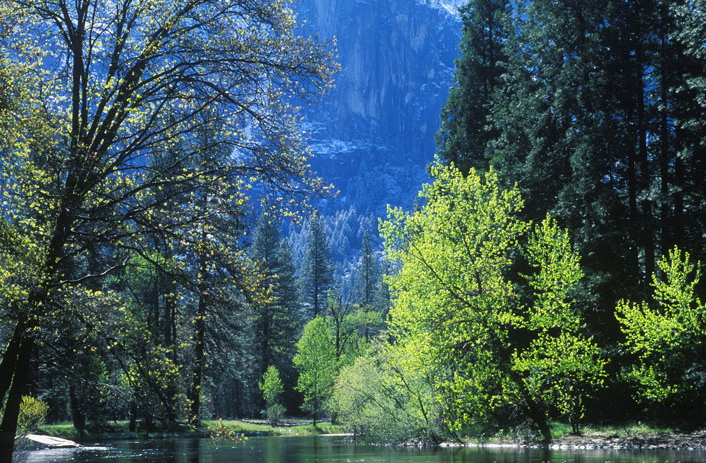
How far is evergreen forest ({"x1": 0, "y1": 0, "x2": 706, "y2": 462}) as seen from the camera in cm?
851

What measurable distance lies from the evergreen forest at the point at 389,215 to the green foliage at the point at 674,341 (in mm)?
108

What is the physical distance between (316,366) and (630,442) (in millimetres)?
35554

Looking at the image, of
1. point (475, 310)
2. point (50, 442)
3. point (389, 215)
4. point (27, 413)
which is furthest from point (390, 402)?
point (50, 442)

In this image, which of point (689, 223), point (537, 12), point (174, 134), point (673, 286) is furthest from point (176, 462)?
point (537, 12)

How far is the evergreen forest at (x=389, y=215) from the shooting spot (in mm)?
8508

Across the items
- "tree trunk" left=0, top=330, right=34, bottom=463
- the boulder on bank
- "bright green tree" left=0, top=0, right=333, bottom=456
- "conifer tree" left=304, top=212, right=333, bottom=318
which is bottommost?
the boulder on bank

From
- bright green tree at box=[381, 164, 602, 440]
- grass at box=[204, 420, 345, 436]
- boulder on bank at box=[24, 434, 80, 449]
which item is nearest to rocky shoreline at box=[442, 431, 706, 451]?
bright green tree at box=[381, 164, 602, 440]

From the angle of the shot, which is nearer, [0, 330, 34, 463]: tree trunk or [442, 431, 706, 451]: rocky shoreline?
[0, 330, 34, 463]: tree trunk

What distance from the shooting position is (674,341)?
2033cm

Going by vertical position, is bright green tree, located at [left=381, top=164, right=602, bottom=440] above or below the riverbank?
Result: above

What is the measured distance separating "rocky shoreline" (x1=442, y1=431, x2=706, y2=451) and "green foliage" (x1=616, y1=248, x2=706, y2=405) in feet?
4.31

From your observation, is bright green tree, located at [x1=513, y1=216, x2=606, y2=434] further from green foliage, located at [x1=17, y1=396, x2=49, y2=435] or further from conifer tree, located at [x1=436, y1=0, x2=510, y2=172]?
green foliage, located at [x1=17, y1=396, x2=49, y2=435]

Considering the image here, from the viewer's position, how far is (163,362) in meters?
8.70

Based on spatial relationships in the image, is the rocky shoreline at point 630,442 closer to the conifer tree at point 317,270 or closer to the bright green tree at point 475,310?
the bright green tree at point 475,310
